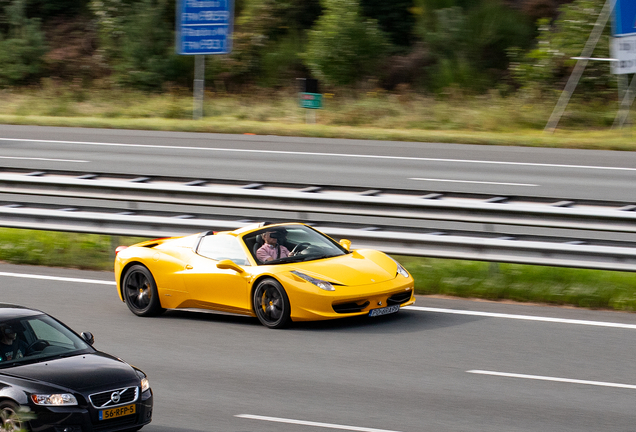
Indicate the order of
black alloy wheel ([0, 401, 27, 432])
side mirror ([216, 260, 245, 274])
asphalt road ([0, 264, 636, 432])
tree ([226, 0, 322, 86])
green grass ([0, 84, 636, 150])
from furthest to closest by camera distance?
tree ([226, 0, 322, 86]), green grass ([0, 84, 636, 150]), side mirror ([216, 260, 245, 274]), asphalt road ([0, 264, 636, 432]), black alloy wheel ([0, 401, 27, 432])

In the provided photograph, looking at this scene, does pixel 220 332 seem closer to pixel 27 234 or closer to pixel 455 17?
pixel 27 234

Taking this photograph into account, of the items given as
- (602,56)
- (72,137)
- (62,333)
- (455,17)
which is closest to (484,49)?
(455,17)

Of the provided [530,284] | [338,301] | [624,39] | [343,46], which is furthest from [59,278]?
[343,46]

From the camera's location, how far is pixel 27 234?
49.4 feet

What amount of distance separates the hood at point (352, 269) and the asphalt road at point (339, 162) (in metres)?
6.39

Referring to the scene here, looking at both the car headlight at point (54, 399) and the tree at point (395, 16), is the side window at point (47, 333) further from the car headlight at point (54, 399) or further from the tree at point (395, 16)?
the tree at point (395, 16)

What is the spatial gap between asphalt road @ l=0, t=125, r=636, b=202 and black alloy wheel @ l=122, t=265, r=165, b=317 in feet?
21.4

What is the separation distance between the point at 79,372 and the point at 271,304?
395 centimetres

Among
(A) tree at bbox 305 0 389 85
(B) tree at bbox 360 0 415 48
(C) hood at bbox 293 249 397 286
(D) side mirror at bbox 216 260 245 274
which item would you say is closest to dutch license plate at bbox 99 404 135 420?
→ (C) hood at bbox 293 249 397 286

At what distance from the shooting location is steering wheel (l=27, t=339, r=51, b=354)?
657 centimetres

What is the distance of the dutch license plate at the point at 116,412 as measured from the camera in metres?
6.05

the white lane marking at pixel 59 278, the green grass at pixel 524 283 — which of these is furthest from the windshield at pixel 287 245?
the white lane marking at pixel 59 278

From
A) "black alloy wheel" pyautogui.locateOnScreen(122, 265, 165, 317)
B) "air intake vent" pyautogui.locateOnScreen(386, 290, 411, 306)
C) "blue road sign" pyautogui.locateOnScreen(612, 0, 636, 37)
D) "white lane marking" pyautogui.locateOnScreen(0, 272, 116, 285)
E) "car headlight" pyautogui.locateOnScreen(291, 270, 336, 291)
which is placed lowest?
"white lane marking" pyautogui.locateOnScreen(0, 272, 116, 285)

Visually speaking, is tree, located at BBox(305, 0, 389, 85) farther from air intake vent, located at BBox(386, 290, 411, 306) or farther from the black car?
the black car
